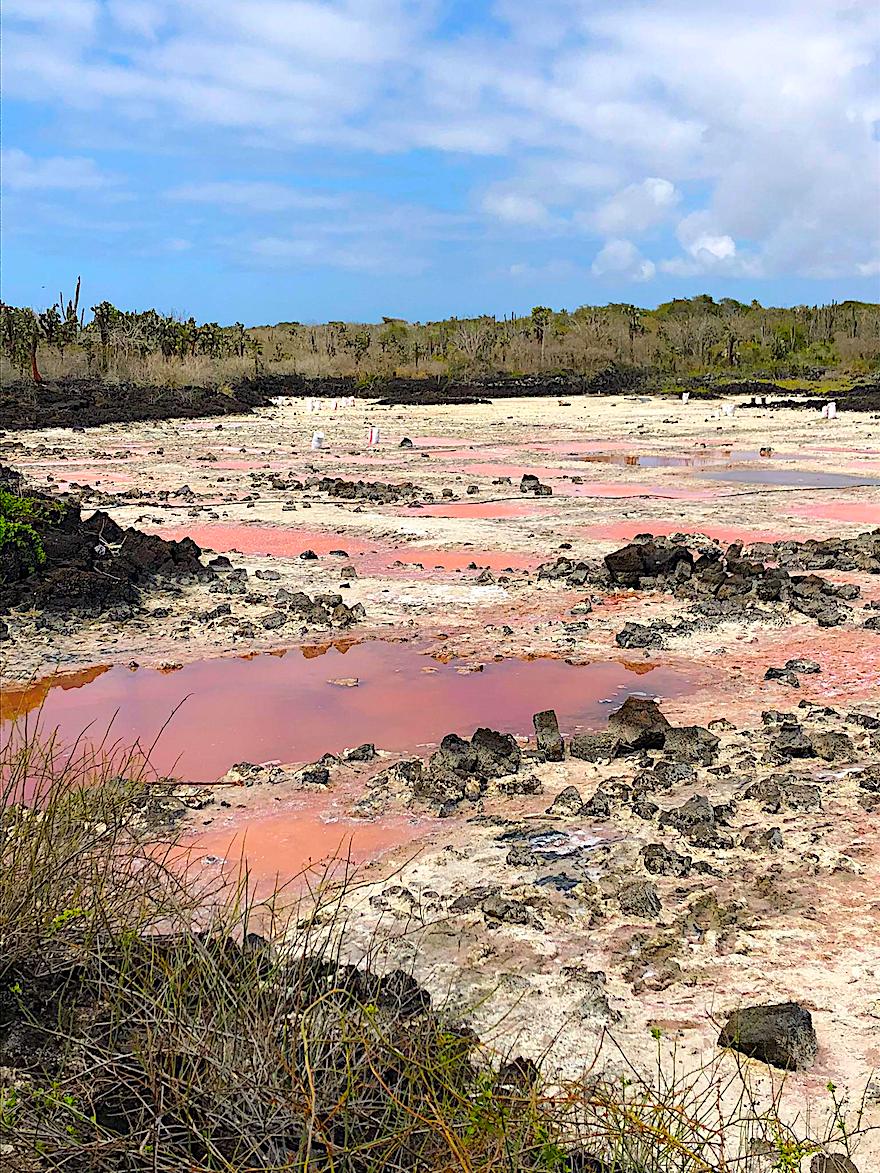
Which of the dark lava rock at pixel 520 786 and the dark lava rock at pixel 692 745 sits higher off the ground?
the dark lava rock at pixel 692 745

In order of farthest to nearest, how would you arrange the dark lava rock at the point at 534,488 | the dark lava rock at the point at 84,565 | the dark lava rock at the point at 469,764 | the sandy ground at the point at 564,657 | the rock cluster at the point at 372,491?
the dark lava rock at the point at 534,488 < the rock cluster at the point at 372,491 < the dark lava rock at the point at 84,565 < the dark lava rock at the point at 469,764 < the sandy ground at the point at 564,657

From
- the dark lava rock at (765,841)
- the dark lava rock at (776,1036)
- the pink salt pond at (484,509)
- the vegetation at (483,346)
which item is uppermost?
the vegetation at (483,346)

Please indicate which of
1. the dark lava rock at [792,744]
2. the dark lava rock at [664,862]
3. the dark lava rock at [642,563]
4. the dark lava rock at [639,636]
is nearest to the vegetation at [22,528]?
the dark lava rock at [639,636]

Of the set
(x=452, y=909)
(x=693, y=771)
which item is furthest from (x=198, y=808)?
(x=693, y=771)

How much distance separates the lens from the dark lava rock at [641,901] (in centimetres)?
466

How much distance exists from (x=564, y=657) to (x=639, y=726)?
7.80ft

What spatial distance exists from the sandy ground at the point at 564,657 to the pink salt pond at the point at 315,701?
0.97 ft

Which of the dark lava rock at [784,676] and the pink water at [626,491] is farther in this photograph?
the pink water at [626,491]

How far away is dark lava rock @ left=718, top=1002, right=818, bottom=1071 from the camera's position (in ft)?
11.8

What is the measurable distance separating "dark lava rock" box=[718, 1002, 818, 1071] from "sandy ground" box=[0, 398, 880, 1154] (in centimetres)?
5

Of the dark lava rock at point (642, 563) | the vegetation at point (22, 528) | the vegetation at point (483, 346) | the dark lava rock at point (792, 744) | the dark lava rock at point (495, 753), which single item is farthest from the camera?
the vegetation at point (483, 346)

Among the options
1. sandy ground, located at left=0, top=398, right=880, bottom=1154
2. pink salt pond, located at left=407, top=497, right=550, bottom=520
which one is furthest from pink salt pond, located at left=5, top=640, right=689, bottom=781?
pink salt pond, located at left=407, top=497, right=550, bottom=520

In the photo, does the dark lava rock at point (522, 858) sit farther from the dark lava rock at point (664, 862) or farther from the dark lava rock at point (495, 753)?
the dark lava rock at point (495, 753)

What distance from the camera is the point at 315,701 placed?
8.01 meters
